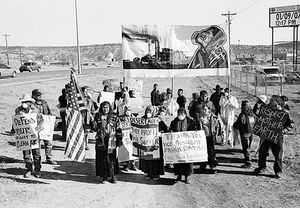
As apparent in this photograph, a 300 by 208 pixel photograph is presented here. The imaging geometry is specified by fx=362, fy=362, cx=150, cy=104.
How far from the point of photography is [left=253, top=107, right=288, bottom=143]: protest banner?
9.09 m

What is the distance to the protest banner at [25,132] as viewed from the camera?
8805mm

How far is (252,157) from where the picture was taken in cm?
1105

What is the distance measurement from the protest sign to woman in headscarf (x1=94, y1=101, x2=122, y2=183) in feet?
3.92

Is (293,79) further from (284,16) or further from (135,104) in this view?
(135,104)

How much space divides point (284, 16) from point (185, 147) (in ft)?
Answer: 168

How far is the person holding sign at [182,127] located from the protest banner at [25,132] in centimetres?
338

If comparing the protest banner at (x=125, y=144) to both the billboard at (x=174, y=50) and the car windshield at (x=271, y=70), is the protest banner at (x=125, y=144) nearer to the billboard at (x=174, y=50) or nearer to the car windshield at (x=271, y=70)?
the billboard at (x=174, y=50)

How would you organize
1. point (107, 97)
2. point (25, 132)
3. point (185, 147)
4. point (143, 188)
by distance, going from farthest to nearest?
point (107, 97), point (25, 132), point (185, 147), point (143, 188)

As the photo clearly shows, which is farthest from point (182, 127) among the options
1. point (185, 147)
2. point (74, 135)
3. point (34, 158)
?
point (34, 158)

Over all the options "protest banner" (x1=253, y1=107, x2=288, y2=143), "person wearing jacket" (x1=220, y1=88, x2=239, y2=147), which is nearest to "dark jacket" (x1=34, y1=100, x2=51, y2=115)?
"person wearing jacket" (x1=220, y1=88, x2=239, y2=147)

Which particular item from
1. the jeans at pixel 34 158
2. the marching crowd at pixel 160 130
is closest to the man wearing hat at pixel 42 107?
the marching crowd at pixel 160 130

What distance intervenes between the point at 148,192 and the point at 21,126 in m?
3.51

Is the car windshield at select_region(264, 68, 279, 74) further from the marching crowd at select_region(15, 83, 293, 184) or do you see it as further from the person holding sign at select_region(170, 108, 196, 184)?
the person holding sign at select_region(170, 108, 196, 184)

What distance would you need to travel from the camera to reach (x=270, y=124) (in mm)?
9250
